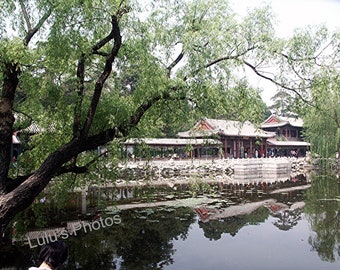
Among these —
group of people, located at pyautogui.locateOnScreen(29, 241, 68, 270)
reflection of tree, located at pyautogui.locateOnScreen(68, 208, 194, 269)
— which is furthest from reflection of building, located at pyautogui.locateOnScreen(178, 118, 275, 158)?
group of people, located at pyautogui.locateOnScreen(29, 241, 68, 270)

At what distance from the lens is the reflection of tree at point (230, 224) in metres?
10.2

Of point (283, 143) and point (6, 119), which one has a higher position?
point (283, 143)

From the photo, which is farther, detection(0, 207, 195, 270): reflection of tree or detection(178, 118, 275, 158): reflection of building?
detection(178, 118, 275, 158): reflection of building

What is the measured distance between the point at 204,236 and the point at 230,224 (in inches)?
65.6

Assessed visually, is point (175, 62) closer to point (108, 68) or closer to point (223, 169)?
point (108, 68)

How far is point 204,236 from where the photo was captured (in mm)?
→ 9820

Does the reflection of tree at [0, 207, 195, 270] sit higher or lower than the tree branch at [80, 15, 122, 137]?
lower

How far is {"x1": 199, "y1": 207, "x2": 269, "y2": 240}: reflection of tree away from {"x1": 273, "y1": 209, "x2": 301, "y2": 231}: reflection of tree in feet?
1.53

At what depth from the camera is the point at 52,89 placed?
4.99m

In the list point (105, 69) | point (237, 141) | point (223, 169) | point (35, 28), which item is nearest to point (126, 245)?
point (105, 69)

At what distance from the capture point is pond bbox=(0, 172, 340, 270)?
24.7 feet

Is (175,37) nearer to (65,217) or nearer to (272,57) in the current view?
(272,57)

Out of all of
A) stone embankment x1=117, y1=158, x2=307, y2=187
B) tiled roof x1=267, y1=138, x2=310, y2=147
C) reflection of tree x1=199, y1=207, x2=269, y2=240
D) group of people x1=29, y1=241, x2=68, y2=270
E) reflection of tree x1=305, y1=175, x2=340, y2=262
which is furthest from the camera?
tiled roof x1=267, y1=138, x2=310, y2=147

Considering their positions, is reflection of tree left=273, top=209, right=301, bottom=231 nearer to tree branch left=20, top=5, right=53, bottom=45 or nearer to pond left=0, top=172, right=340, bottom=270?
pond left=0, top=172, right=340, bottom=270
